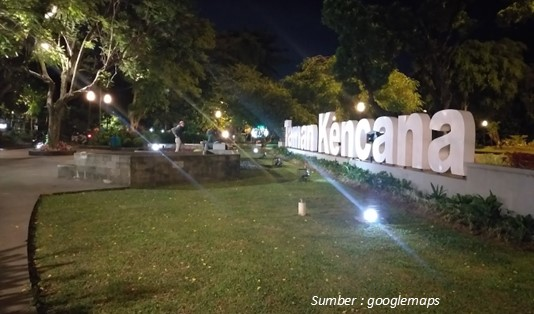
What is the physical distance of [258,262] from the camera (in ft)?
21.5

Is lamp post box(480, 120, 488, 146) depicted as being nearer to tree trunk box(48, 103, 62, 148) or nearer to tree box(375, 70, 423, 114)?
tree box(375, 70, 423, 114)

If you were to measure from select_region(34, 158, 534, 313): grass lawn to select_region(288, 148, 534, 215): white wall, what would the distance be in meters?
1.21

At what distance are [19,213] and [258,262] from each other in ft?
17.5

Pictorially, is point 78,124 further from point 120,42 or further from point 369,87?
point 369,87

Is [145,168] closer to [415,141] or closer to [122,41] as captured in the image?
[415,141]

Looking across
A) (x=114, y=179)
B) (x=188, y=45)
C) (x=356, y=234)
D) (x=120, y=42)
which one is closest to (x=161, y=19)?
(x=120, y=42)

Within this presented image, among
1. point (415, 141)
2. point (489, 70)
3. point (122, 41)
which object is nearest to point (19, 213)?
point (415, 141)

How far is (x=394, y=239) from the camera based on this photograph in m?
7.95

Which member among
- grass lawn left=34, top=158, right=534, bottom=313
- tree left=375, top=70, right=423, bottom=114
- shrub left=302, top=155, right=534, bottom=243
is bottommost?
grass lawn left=34, top=158, right=534, bottom=313

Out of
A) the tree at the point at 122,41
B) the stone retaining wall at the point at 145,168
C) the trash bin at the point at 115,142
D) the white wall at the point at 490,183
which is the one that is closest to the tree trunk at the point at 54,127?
the tree at the point at 122,41

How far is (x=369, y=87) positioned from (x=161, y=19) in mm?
14312

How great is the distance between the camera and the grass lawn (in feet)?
17.1

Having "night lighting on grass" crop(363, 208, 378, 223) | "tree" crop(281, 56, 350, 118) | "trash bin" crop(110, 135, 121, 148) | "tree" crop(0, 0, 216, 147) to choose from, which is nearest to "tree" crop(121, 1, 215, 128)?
"tree" crop(0, 0, 216, 147)

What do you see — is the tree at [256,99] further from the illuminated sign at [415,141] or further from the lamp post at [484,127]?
the illuminated sign at [415,141]
